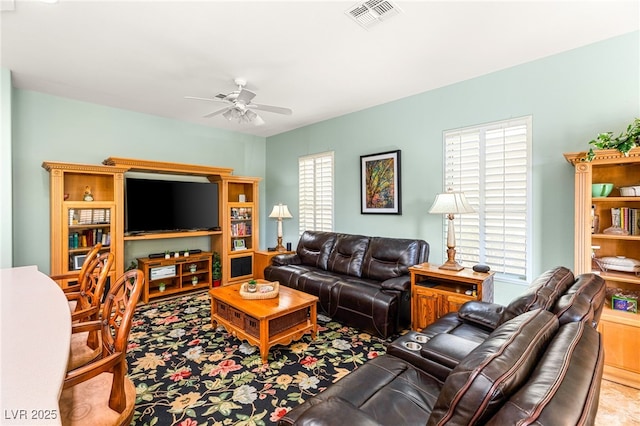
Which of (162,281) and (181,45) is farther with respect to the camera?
(162,281)

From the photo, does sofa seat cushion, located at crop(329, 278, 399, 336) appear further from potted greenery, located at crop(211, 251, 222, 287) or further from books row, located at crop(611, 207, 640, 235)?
potted greenery, located at crop(211, 251, 222, 287)

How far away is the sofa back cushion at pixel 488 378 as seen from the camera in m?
0.81

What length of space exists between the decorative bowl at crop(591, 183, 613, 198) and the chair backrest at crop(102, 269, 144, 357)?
3430 mm

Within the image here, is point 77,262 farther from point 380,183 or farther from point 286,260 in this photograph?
point 380,183

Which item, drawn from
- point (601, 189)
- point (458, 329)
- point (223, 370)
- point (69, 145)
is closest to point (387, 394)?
point (458, 329)

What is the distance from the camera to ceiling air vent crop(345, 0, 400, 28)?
2.21m

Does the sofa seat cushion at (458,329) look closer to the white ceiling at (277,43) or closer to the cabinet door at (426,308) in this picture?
the cabinet door at (426,308)

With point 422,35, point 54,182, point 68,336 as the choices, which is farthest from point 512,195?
point 54,182

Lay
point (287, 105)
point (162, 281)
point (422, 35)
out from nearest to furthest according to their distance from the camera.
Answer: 1. point (422, 35)
2. point (287, 105)
3. point (162, 281)

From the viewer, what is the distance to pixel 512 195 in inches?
126

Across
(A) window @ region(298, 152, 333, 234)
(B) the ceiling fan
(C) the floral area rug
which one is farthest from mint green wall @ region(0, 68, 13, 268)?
(A) window @ region(298, 152, 333, 234)

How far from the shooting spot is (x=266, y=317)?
2.65 metres

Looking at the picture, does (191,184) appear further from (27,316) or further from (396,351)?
(396,351)

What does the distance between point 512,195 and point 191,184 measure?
4579mm
